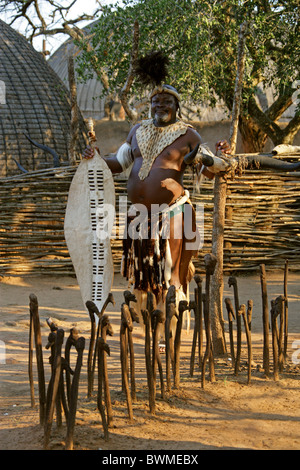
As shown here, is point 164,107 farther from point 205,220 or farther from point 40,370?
point 205,220

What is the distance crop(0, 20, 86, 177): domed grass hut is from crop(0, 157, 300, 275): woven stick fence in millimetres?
946

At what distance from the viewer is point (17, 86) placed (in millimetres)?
9453

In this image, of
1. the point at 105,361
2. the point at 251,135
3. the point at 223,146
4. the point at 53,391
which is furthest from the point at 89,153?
the point at 251,135

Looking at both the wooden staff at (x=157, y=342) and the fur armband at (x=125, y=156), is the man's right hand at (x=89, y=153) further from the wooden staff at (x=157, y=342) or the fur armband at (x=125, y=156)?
the wooden staff at (x=157, y=342)

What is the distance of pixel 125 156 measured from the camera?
457 centimetres

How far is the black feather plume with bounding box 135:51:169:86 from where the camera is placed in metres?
4.36

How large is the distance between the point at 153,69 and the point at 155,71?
2cm

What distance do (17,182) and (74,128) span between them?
0.98 m

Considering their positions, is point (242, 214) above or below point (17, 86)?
below

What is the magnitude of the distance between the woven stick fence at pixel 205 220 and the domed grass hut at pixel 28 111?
0.95 metres

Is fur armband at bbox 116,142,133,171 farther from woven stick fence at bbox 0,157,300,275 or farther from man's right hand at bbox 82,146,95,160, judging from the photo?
woven stick fence at bbox 0,157,300,275

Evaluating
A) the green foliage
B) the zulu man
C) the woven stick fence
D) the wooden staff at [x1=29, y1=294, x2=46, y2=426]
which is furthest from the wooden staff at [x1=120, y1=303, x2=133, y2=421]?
the green foliage
